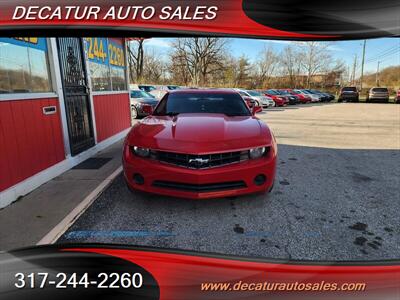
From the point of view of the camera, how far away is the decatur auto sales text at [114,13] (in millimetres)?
1101

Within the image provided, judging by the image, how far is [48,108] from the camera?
13.8ft

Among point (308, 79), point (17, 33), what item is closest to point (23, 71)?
point (17, 33)

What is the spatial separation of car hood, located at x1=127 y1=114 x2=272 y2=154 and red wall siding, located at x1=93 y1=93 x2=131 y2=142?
127 inches

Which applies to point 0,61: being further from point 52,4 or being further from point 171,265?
point 171,265

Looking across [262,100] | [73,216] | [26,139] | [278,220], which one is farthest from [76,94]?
[262,100]

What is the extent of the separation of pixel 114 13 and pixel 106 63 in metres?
6.42

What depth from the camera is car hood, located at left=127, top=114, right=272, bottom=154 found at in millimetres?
2793

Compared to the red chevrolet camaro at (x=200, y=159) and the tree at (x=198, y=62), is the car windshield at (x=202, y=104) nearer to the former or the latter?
the red chevrolet camaro at (x=200, y=159)

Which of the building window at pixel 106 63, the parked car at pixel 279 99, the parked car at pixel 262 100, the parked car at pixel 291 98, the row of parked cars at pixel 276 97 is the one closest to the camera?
the building window at pixel 106 63

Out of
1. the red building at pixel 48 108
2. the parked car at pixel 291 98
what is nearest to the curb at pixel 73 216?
the red building at pixel 48 108

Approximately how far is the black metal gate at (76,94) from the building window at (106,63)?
1.43 ft

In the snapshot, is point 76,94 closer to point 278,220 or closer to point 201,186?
point 201,186

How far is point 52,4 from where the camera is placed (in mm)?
1112

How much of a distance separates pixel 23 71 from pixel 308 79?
48.6 m
